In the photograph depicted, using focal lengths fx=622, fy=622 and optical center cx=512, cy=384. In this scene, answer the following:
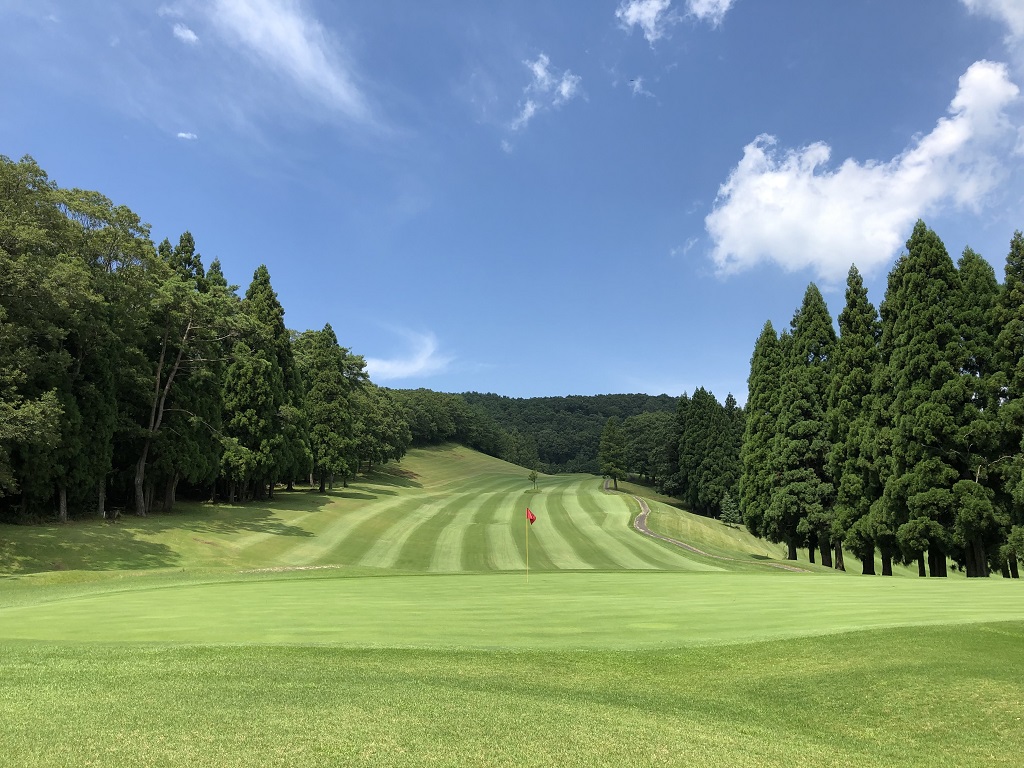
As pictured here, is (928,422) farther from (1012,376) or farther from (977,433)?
(1012,376)

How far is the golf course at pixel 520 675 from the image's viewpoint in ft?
17.3

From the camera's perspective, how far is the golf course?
5.26m

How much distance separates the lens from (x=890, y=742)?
5.70 metres

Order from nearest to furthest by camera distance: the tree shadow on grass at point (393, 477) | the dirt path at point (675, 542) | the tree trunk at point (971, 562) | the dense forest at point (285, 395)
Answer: the dense forest at point (285, 395), the tree trunk at point (971, 562), the dirt path at point (675, 542), the tree shadow on grass at point (393, 477)

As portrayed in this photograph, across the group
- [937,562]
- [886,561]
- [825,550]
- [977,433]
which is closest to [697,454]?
[825,550]

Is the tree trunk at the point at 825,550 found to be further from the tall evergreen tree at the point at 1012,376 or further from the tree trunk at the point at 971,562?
the tall evergreen tree at the point at 1012,376

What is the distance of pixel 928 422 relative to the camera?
1098 inches

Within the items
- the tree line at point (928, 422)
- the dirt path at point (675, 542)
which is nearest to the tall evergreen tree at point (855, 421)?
the tree line at point (928, 422)

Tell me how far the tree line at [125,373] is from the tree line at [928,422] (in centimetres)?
3754

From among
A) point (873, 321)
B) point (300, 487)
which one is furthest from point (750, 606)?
point (300, 487)

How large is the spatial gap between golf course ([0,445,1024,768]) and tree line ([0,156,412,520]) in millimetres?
15559

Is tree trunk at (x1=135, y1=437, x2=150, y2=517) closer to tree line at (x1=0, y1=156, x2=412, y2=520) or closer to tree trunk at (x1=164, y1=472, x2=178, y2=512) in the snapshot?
tree line at (x1=0, y1=156, x2=412, y2=520)

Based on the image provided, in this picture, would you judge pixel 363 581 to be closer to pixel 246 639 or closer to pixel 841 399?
pixel 246 639

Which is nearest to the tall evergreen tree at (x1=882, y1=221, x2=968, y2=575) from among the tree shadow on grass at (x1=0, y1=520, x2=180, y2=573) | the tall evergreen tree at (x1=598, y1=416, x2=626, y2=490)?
the tree shadow on grass at (x1=0, y1=520, x2=180, y2=573)
